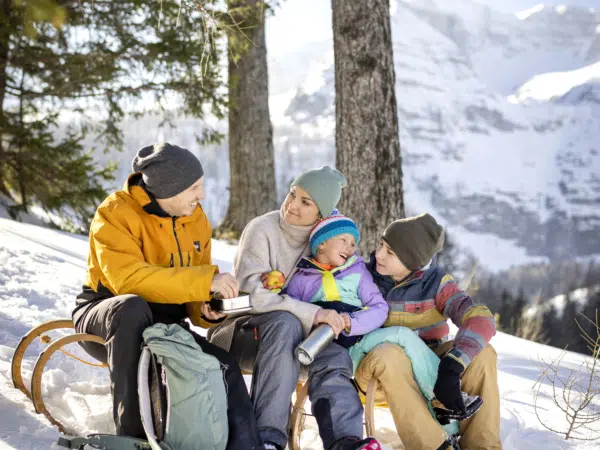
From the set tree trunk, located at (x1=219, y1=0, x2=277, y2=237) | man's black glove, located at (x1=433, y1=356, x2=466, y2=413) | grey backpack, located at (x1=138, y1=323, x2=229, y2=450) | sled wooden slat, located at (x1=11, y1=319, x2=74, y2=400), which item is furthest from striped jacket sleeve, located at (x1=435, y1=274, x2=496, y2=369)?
tree trunk, located at (x1=219, y1=0, x2=277, y2=237)

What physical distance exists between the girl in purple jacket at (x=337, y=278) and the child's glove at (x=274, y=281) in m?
0.19

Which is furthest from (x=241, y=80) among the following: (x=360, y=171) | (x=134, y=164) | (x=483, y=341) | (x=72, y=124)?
(x=483, y=341)

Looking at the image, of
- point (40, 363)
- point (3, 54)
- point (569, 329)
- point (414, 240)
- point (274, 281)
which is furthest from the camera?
point (569, 329)

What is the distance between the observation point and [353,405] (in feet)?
7.93

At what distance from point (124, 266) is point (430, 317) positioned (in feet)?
4.86

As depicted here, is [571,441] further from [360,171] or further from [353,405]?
[360,171]

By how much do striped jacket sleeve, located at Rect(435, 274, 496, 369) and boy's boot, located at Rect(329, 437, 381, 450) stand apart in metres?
0.53

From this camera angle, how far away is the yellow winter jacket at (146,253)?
2.43 m

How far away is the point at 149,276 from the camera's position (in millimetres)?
2420

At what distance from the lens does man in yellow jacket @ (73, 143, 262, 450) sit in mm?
2240

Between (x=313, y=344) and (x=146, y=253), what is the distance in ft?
2.74

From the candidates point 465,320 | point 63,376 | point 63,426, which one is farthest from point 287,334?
point 63,376

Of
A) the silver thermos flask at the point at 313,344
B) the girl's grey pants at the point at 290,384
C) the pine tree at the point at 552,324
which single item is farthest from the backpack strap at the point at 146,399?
the pine tree at the point at 552,324

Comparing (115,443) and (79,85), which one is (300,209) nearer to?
(115,443)
